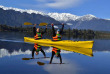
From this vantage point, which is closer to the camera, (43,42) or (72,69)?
(72,69)

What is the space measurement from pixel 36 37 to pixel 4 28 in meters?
146

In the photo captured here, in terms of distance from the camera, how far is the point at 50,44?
97.5ft

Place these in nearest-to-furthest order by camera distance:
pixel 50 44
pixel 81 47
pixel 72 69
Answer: pixel 72 69 < pixel 81 47 < pixel 50 44

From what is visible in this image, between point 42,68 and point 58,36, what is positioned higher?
point 58,36

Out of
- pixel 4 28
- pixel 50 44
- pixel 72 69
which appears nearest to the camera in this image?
pixel 72 69

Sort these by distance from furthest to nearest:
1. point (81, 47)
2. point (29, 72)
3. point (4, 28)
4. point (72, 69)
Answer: point (4, 28)
point (81, 47)
point (72, 69)
point (29, 72)

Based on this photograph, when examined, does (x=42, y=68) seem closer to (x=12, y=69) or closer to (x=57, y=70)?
(x=57, y=70)

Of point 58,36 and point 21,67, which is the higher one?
point 58,36

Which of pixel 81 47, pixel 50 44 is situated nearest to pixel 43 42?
pixel 50 44

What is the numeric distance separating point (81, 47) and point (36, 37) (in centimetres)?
997

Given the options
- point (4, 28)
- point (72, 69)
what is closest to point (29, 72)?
point (72, 69)

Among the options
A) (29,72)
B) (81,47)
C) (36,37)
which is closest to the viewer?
(29,72)

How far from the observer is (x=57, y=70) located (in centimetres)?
1294

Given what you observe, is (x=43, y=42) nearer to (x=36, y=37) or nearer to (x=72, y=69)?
(x=36, y=37)
